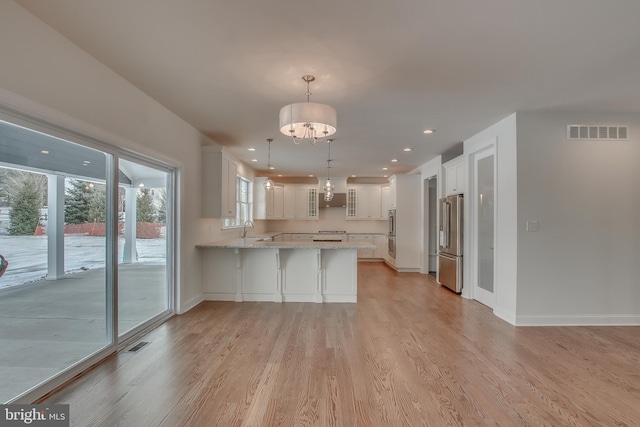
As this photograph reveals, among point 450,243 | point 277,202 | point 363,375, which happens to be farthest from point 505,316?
point 277,202

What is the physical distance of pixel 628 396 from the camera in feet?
7.61

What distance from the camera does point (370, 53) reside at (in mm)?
2473

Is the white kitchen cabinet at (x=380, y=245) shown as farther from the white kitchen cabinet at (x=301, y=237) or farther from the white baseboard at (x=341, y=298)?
the white baseboard at (x=341, y=298)

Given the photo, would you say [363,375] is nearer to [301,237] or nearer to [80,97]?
[80,97]

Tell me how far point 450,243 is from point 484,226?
94 centimetres

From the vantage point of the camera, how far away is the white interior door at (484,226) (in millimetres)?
4551

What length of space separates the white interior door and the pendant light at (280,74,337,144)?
9.62 ft

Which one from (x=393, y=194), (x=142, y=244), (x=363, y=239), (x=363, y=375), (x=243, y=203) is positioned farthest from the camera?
(x=363, y=239)

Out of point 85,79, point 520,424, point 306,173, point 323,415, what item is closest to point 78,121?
point 85,79

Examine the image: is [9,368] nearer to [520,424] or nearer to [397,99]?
[520,424]

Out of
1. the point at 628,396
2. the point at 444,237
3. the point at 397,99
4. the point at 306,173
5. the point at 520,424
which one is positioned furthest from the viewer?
the point at 306,173

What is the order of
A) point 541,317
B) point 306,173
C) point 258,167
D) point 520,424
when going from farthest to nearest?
point 306,173, point 258,167, point 541,317, point 520,424

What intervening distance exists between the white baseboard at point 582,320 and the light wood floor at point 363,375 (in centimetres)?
A: 11

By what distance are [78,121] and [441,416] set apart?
131 inches
